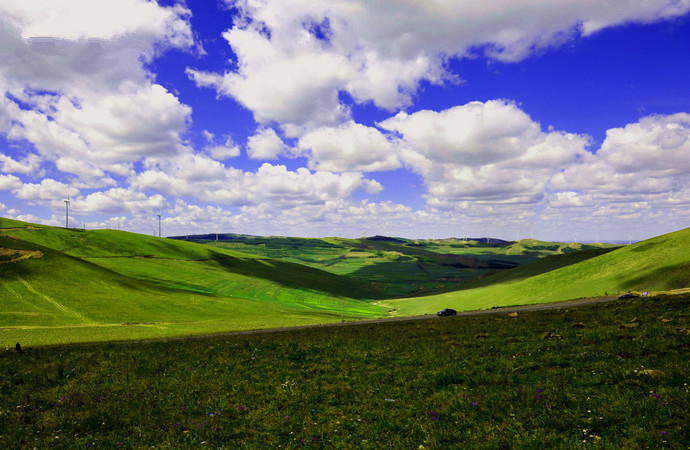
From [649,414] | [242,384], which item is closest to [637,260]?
[649,414]

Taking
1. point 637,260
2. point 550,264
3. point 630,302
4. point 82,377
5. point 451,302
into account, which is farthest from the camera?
point 550,264

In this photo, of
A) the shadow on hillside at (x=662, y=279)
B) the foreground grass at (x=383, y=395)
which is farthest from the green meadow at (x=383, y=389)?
the shadow on hillside at (x=662, y=279)

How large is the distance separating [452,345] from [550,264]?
15957cm

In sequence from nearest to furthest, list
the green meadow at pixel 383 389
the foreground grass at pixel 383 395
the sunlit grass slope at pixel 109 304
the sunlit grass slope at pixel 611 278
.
Result: the foreground grass at pixel 383 395 < the green meadow at pixel 383 389 < the sunlit grass slope at pixel 109 304 < the sunlit grass slope at pixel 611 278

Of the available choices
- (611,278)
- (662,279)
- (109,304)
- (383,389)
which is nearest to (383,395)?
(383,389)

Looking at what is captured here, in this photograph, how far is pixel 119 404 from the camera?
55.3 feet

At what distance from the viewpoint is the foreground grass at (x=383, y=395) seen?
11664 millimetres

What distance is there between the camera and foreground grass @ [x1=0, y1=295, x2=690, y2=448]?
11.7 meters

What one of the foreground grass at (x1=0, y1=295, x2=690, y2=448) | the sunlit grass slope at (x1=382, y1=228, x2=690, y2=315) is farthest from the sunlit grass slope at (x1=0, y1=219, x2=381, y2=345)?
the sunlit grass slope at (x1=382, y1=228, x2=690, y2=315)

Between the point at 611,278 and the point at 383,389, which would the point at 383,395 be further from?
the point at 611,278

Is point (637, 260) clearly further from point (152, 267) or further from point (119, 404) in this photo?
point (152, 267)

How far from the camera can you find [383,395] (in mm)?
16219

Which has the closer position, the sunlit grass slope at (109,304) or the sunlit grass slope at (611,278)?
the sunlit grass slope at (109,304)

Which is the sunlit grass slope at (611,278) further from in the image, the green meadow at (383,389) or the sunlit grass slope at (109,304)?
the green meadow at (383,389)
